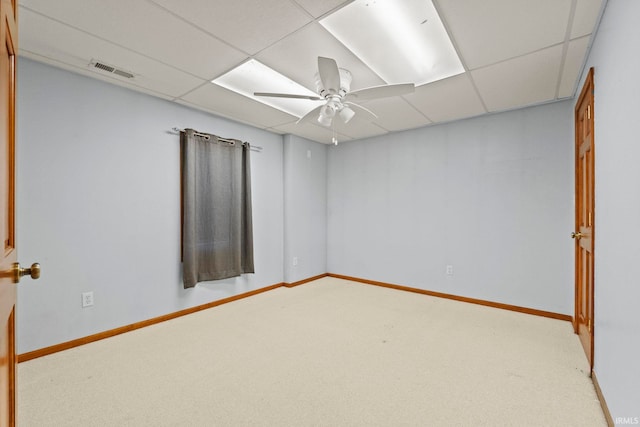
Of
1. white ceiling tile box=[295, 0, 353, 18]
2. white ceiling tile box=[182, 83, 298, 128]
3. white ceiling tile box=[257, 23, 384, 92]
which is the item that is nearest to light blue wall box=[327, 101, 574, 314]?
white ceiling tile box=[182, 83, 298, 128]

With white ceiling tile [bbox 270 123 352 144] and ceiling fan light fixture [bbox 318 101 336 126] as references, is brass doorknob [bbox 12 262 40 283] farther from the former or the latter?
white ceiling tile [bbox 270 123 352 144]

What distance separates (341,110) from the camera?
2592mm

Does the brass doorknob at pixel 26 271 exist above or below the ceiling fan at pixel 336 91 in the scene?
below

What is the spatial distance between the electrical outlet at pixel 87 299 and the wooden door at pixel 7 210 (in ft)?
6.08

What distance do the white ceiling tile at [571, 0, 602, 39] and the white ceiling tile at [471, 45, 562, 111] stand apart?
0.60 feet

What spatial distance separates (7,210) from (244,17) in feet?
5.25

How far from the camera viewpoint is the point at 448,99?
3.06 metres

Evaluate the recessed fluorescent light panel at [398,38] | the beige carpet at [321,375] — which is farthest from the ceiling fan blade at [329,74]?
the beige carpet at [321,375]

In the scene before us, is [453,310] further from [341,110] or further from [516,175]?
[341,110]

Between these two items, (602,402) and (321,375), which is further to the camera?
(321,375)

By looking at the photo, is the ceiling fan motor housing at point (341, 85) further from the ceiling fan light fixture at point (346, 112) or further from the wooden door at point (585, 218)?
the wooden door at point (585, 218)

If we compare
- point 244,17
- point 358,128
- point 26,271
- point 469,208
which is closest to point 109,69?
point 244,17

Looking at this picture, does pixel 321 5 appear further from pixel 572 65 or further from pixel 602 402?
pixel 602 402

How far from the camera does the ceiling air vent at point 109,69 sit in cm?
234
